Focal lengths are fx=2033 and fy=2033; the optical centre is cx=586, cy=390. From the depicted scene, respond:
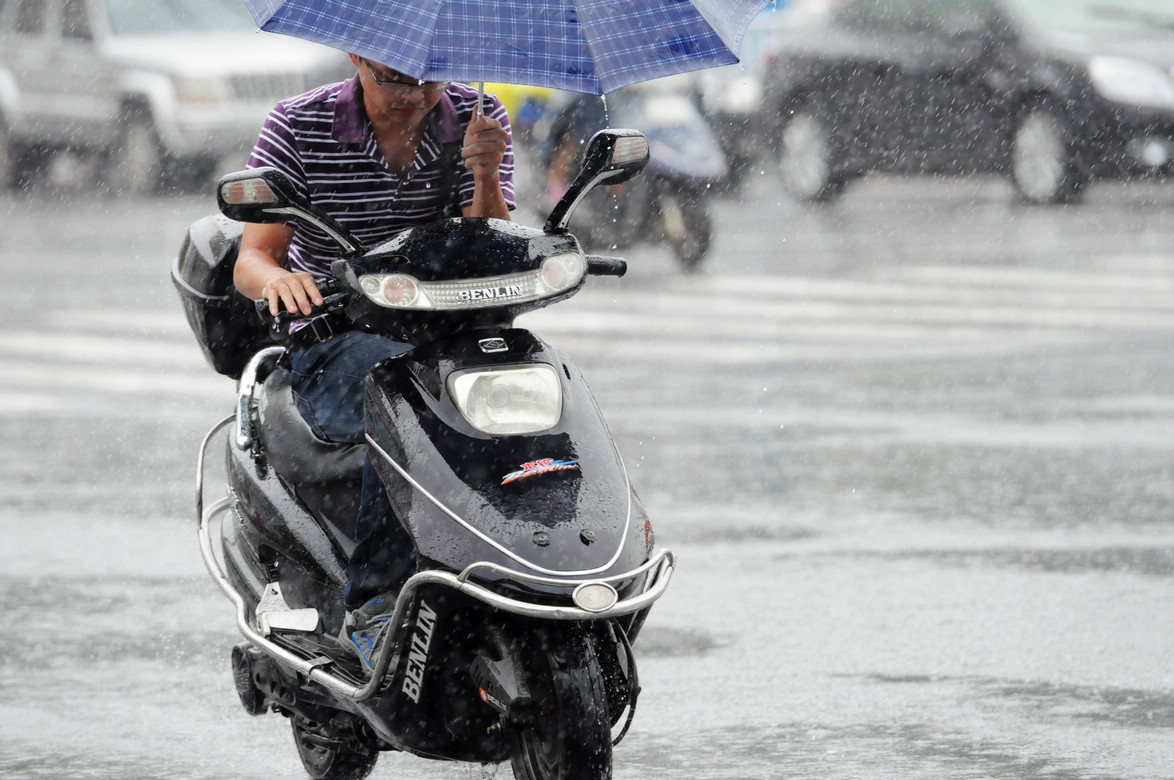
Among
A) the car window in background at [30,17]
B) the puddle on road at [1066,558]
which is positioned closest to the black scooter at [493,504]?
the puddle on road at [1066,558]

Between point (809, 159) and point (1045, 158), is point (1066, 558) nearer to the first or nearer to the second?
point (1045, 158)

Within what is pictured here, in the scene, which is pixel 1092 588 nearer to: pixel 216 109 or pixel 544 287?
pixel 544 287

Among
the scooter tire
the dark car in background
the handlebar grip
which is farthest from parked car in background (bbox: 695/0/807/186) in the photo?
the handlebar grip

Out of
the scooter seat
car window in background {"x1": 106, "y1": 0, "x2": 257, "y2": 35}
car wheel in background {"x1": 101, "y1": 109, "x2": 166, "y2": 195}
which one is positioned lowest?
car wheel in background {"x1": 101, "y1": 109, "x2": 166, "y2": 195}

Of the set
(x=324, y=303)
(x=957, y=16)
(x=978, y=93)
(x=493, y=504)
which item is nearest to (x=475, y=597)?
(x=493, y=504)

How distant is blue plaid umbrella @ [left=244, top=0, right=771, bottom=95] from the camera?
4.16 metres

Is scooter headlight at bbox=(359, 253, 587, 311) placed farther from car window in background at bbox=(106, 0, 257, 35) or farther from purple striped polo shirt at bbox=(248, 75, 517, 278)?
car window in background at bbox=(106, 0, 257, 35)

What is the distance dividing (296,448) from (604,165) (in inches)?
37.7

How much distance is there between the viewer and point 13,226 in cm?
1708

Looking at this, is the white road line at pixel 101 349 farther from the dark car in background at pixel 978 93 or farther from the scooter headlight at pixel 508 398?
the dark car in background at pixel 978 93

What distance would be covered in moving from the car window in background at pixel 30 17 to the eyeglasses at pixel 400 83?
1599 centimetres

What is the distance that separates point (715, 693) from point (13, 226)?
1272cm

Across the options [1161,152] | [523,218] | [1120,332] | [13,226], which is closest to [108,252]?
[13,226]

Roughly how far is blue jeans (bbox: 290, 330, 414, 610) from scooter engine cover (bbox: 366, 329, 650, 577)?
0.12m
